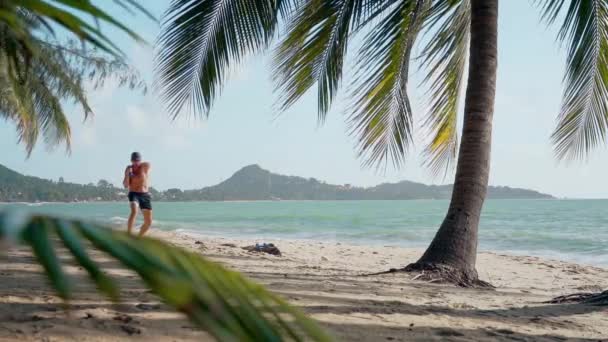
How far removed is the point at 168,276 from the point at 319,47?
23.7ft

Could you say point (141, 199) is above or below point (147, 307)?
above

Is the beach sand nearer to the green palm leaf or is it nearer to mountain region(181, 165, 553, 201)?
the green palm leaf

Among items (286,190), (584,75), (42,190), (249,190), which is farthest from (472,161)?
(286,190)

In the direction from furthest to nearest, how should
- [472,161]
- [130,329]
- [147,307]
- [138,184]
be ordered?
[138,184], [472,161], [147,307], [130,329]

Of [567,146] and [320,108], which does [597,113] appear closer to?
[567,146]

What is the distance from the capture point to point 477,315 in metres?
4.45

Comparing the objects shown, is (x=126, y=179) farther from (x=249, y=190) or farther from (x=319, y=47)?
(x=249, y=190)

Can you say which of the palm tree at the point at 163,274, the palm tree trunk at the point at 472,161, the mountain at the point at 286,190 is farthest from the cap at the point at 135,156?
the mountain at the point at 286,190

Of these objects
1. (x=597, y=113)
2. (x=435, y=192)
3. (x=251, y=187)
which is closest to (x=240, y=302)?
(x=597, y=113)

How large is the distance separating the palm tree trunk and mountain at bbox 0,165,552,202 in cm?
1945

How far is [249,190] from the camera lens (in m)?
86.8

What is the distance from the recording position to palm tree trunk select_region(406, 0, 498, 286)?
666 cm

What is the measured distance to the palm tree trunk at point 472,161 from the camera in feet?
21.8

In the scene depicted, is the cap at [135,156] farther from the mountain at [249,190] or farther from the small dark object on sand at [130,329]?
the mountain at [249,190]
